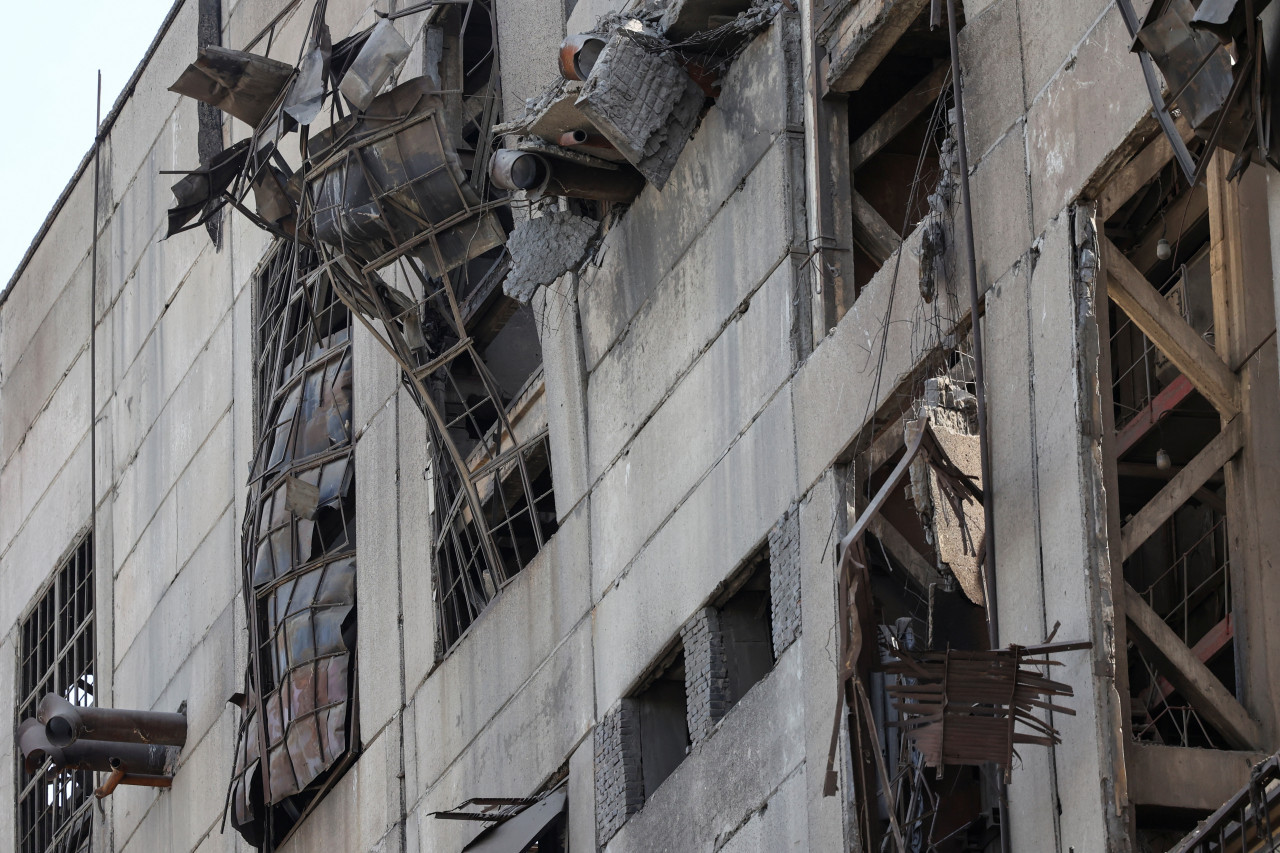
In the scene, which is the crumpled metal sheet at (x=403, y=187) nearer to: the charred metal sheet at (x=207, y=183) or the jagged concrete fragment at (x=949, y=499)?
the charred metal sheet at (x=207, y=183)

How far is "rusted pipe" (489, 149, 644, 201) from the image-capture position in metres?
15.7

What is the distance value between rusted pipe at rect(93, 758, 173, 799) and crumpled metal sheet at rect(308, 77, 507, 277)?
8.19 meters

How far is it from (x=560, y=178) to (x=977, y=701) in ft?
22.0

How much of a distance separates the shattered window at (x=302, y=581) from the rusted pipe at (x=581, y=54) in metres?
7.19

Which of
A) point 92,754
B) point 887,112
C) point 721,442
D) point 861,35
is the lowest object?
point 721,442

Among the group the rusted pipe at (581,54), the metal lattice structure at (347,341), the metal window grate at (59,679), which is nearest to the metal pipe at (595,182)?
the rusted pipe at (581,54)

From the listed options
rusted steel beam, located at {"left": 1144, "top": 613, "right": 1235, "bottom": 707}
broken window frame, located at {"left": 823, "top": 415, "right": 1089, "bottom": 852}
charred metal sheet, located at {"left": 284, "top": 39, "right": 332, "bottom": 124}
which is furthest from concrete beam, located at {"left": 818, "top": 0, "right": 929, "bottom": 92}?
charred metal sheet, located at {"left": 284, "top": 39, "right": 332, "bottom": 124}

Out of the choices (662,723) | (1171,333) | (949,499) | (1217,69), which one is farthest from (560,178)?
(1217,69)

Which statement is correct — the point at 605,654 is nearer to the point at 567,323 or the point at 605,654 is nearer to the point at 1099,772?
the point at 567,323

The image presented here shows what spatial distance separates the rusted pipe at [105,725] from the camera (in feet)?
77.6

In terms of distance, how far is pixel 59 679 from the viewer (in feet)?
96.4

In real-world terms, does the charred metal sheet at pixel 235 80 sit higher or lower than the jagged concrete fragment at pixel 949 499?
higher

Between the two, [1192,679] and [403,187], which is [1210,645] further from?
[403,187]

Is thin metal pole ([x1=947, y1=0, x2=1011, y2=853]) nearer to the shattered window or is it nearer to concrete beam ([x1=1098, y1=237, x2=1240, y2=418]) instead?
concrete beam ([x1=1098, y1=237, x2=1240, y2=418])
